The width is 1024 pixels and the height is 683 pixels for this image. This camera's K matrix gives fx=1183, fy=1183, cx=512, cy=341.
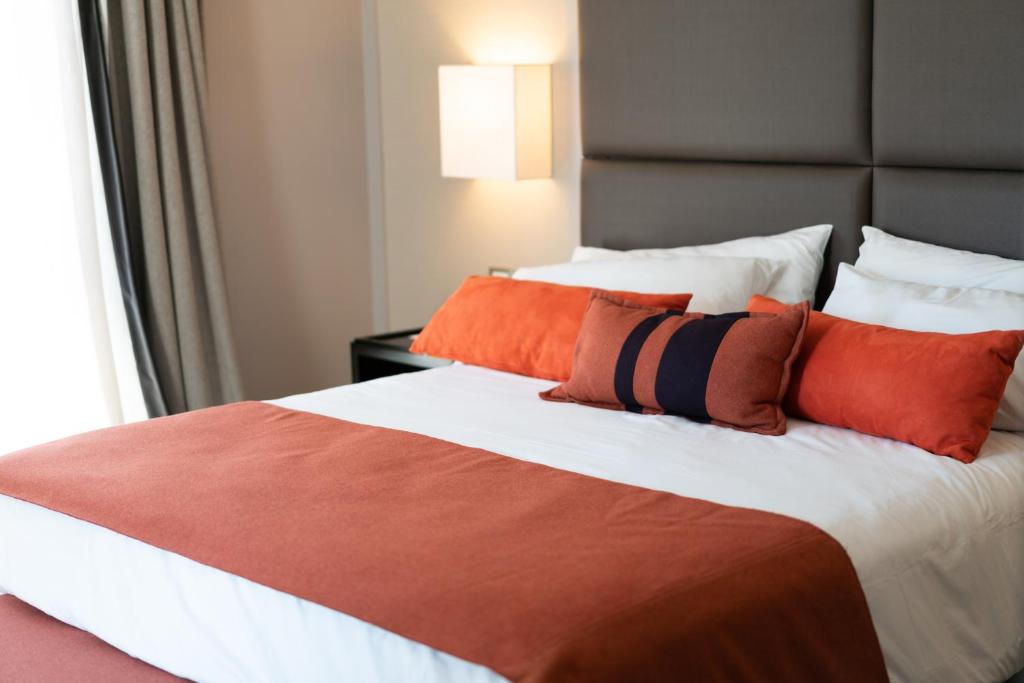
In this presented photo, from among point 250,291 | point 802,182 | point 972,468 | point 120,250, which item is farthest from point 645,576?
point 250,291

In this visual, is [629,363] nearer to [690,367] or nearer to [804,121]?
[690,367]

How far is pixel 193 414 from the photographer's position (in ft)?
9.60

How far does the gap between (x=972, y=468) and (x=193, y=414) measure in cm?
180

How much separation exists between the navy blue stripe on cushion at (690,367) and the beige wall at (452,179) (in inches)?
56.9

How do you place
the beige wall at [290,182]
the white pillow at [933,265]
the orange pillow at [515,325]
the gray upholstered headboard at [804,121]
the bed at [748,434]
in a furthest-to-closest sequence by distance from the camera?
the beige wall at [290,182] < the orange pillow at [515,325] < the gray upholstered headboard at [804,121] < the white pillow at [933,265] < the bed at [748,434]

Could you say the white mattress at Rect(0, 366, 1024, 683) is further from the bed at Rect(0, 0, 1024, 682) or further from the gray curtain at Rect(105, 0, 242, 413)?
the gray curtain at Rect(105, 0, 242, 413)

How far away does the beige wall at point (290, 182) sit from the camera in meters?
4.37

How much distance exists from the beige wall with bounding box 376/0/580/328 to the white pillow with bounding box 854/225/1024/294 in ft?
4.19

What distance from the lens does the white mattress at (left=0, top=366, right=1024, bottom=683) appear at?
6.21 feet

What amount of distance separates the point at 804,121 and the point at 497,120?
111 cm

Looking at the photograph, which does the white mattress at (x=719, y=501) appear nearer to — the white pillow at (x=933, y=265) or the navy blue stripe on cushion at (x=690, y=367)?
the navy blue stripe on cushion at (x=690, y=367)

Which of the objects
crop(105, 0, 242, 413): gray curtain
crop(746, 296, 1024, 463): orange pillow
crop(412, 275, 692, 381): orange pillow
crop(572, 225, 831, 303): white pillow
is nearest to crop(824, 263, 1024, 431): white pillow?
crop(746, 296, 1024, 463): orange pillow

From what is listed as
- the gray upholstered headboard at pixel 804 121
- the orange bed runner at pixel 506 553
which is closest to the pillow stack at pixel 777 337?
the gray upholstered headboard at pixel 804 121

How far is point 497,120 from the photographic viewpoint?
158 inches
